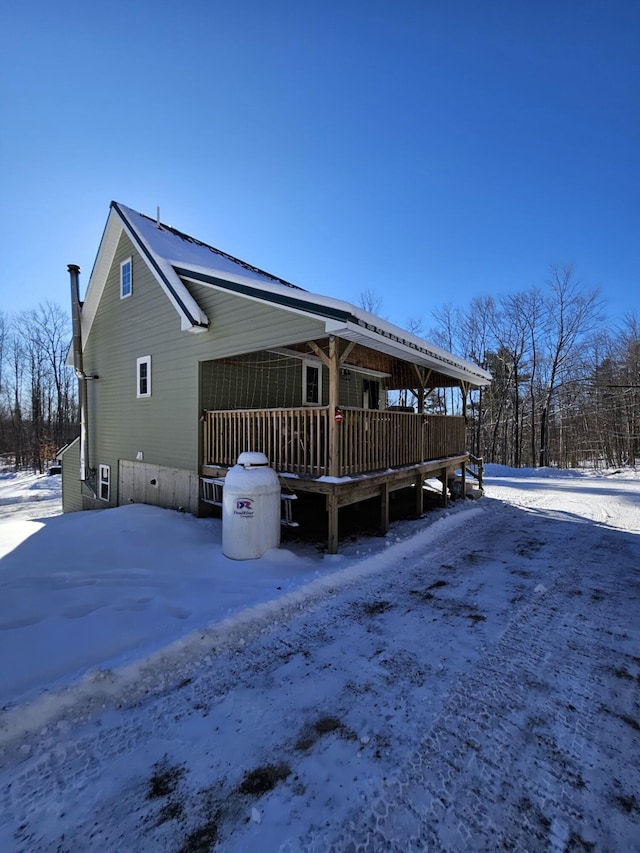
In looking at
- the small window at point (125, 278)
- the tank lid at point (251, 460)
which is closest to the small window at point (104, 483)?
the small window at point (125, 278)

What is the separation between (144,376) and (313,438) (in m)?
5.99

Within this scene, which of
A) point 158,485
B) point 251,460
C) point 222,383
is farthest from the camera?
point 158,485

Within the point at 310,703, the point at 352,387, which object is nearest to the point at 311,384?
the point at 352,387

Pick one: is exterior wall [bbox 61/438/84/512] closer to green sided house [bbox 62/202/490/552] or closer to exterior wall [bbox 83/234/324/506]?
green sided house [bbox 62/202/490/552]

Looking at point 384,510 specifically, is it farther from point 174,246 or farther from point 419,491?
point 174,246

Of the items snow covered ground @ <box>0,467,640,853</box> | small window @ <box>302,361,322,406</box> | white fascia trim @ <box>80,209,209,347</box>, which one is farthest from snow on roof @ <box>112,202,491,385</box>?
snow covered ground @ <box>0,467,640,853</box>

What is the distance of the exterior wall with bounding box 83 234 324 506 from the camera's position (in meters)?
7.03

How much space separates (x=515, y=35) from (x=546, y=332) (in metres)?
20.5

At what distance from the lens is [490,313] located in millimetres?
27016

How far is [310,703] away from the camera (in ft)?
9.01

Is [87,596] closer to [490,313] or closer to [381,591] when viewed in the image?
[381,591]

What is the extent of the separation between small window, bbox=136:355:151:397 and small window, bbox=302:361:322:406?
4176 millimetres

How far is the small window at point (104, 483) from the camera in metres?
11.5

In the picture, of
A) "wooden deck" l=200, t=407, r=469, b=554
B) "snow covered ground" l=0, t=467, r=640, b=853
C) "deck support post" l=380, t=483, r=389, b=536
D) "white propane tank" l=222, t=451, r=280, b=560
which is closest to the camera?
"snow covered ground" l=0, t=467, r=640, b=853
